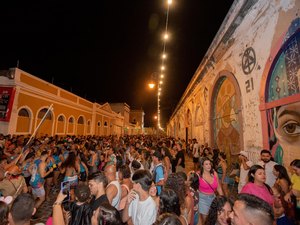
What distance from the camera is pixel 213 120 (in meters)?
A: 10.0

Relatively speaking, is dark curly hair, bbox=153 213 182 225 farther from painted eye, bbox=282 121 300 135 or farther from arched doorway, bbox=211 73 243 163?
arched doorway, bbox=211 73 243 163

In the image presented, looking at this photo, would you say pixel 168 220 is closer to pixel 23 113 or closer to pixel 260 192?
pixel 260 192

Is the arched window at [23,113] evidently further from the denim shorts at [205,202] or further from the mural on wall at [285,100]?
the mural on wall at [285,100]

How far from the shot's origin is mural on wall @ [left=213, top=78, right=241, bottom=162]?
7.33 metres

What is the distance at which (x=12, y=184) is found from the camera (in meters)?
3.98

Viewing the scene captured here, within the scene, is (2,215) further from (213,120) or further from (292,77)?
(213,120)

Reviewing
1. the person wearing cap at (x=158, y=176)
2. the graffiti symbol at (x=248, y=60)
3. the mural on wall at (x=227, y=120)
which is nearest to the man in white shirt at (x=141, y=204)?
the person wearing cap at (x=158, y=176)

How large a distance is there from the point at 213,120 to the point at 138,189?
831 cm

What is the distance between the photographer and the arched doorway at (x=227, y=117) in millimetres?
7066

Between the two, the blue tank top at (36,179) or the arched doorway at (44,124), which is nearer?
the blue tank top at (36,179)

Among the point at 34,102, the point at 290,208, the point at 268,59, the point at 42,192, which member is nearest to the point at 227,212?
the point at 290,208

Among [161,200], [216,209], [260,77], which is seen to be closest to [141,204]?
[161,200]

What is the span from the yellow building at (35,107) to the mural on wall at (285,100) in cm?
1579

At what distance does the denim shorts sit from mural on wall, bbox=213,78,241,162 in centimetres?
392
